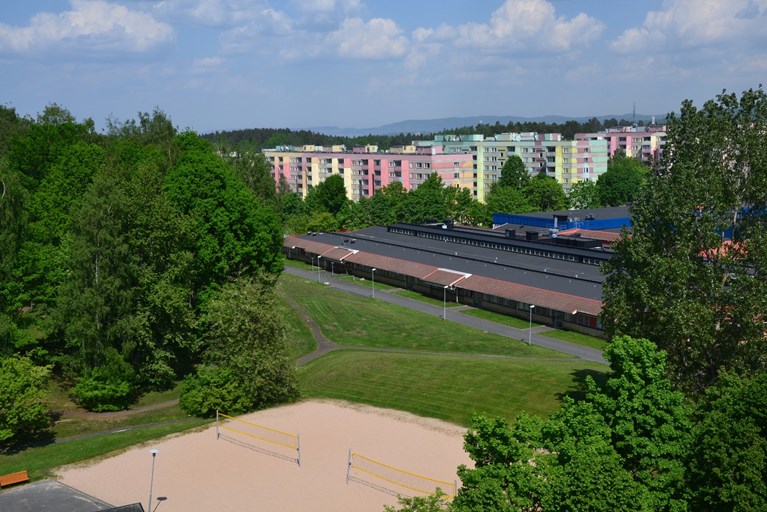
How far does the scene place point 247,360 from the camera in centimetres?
4394

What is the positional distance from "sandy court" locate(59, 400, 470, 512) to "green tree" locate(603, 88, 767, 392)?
11607mm

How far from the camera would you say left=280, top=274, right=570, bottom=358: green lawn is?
60.1 metres

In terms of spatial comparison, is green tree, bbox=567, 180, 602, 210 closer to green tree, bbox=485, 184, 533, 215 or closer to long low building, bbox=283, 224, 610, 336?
green tree, bbox=485, 184, 533, 215

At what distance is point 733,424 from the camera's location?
25953 mm

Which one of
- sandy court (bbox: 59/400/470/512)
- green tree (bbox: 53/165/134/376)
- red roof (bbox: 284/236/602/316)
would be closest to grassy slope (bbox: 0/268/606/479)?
sandy court (bbox: 59/400/470/512)

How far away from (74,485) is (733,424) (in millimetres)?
27302

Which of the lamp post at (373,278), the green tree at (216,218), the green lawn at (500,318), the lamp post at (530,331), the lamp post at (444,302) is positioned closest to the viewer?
the green tree at (216,218)

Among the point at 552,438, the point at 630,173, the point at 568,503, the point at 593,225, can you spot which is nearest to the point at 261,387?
the point at 552,438

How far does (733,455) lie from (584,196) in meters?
112

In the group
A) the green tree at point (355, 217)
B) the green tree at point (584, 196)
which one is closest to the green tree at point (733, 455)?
the green tree at point (355, 217)

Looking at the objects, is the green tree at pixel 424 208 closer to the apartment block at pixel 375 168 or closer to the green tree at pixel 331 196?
the green tree at pixel 331 196

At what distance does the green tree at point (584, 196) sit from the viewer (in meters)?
133

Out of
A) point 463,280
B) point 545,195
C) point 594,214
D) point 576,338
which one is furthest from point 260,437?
point 545,195

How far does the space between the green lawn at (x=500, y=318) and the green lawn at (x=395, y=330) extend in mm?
4134
